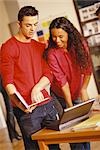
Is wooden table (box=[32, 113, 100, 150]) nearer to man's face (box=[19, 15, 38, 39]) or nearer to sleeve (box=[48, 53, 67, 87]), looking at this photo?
sleeve (box=[48, 53, 67, 87])

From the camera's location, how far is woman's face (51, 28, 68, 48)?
6.96 feet

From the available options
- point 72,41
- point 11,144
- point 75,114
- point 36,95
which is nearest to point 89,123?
point 75,114

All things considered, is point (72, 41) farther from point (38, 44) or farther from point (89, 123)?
point (89, 123)

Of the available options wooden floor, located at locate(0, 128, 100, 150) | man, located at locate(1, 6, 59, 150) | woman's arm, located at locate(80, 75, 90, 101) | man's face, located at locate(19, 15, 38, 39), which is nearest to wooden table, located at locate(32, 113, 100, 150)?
man, located at locate(1, 6, 59, 150)

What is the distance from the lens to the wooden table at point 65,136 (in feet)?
5.48

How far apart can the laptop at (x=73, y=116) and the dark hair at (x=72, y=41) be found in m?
0.39

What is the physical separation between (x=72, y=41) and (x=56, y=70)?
8.6 inches

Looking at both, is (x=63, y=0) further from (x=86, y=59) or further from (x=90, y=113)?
(x=90, y=113)

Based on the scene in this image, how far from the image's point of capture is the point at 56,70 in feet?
7.25

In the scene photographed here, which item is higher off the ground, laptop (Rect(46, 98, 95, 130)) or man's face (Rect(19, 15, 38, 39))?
man's face (Rect(19, 15, 38, 39))

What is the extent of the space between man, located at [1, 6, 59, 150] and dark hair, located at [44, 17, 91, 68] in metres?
0.13

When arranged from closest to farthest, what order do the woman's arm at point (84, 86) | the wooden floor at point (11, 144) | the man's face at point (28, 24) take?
the man's face at point (28, 24) < the woman's arm at point (84, 86) < the wooden floor at point (11, 144)

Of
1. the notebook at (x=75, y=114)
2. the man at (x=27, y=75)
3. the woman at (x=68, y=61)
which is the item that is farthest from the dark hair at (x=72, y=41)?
the notebook at (x=75, y=114)

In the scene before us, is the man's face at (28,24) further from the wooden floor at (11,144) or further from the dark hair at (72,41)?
the wooden floor at (11,144)
